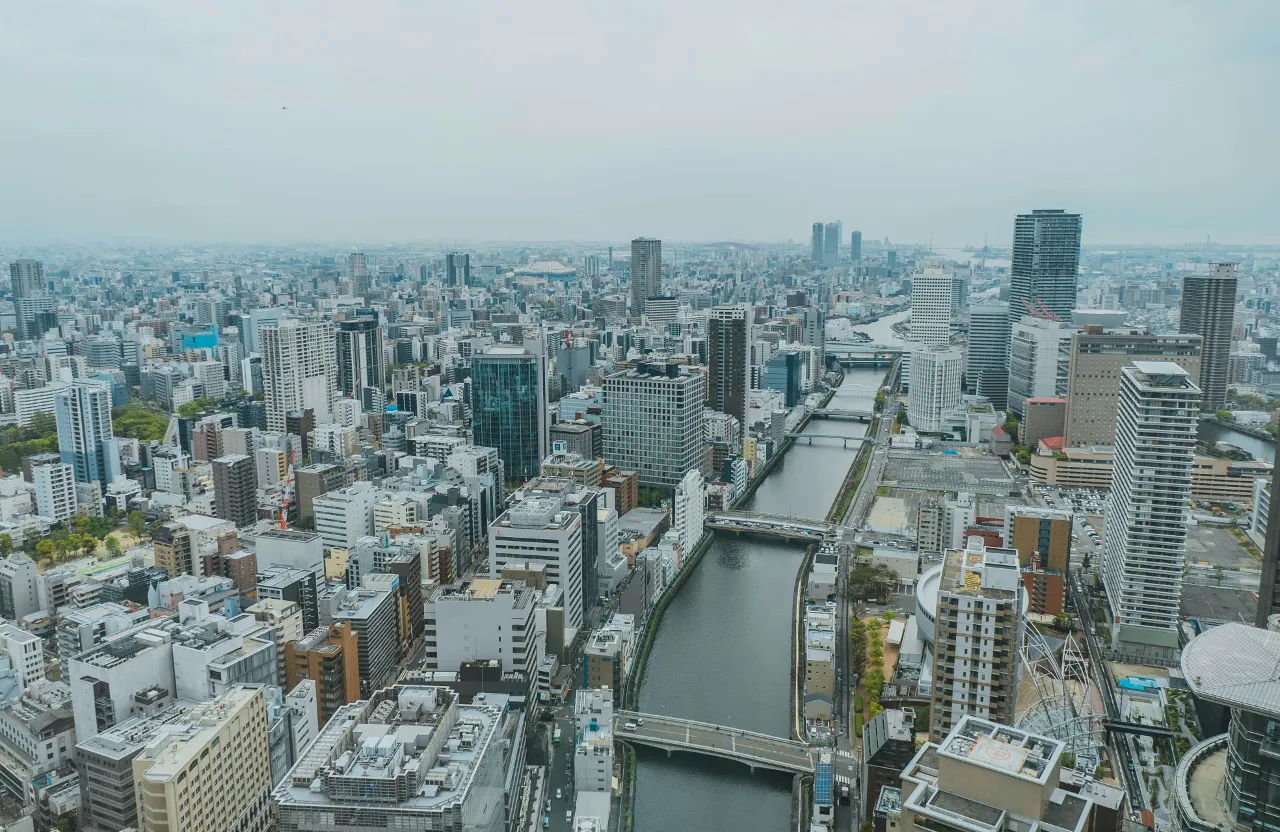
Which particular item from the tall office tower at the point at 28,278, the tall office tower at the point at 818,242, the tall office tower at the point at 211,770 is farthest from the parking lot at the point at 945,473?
the tall office tower at the point at 818,242

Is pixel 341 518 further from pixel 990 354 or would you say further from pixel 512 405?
pixel 990 354

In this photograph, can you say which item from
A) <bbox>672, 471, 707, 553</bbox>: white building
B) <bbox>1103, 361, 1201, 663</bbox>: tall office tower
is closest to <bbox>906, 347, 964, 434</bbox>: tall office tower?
<bbox>672, 471, 707, 553</bbox>: white building

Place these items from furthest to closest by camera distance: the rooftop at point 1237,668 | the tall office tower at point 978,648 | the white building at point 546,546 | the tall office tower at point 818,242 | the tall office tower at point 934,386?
the tall office tower at point 818,242
the tall office tower at point 934,386
the white building at point 546,546
the tall office tower at point 978,648
the rooftop at point 1237,668

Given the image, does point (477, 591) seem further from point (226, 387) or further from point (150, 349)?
point (150, 349)

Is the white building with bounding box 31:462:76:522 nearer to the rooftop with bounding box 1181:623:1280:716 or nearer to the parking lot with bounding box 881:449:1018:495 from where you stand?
the parking lot with bounding box 881:449:1018:495

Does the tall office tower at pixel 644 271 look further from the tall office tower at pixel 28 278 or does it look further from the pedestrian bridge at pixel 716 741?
the pedestrian bridge at pixel 716 741

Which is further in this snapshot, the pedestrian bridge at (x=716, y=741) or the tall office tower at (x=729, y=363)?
the tall office tower at (x=729, y=363)
